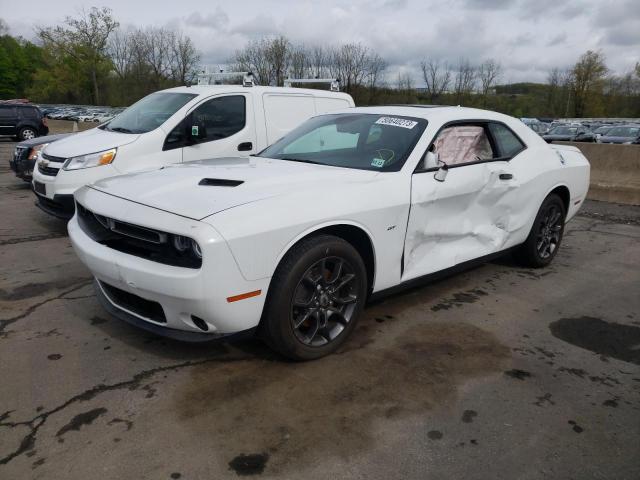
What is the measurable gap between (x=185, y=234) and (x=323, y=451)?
1.25 metres

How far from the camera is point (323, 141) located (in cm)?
415

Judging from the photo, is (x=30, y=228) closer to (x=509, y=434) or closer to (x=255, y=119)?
(x=255, y=119)

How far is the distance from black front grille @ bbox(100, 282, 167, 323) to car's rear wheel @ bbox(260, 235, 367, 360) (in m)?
0.60

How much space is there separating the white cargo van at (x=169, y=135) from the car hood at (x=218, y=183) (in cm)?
253

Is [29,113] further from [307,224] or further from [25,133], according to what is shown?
[307,224]

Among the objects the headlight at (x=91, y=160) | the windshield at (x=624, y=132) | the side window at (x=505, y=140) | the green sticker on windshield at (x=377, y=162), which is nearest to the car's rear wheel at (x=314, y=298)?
the green sticker on windshield at (x=377, y=162)

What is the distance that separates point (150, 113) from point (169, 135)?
655mm

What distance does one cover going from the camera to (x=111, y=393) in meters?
2.78

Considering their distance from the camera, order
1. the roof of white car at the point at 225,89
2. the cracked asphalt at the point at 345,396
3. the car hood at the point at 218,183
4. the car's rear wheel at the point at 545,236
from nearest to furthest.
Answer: the cracked asphalt at the point at 345,396
the car hood at the point at 218,183
the car's rear wheel at the point at 545,236
the roof of white car at the point at 225,89

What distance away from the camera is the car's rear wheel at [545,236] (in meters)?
5.01

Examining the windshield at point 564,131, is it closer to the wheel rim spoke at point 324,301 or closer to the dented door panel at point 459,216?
the dented door panel at point 459,216

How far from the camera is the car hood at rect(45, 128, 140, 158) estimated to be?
6004 millimetres

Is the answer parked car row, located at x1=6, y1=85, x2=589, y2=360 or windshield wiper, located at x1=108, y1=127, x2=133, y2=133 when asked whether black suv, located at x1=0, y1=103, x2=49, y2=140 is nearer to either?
windshield wiper, located at x1=108, y1=127, x2=133, y2=133

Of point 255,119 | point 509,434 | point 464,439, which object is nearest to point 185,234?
point 464,439
